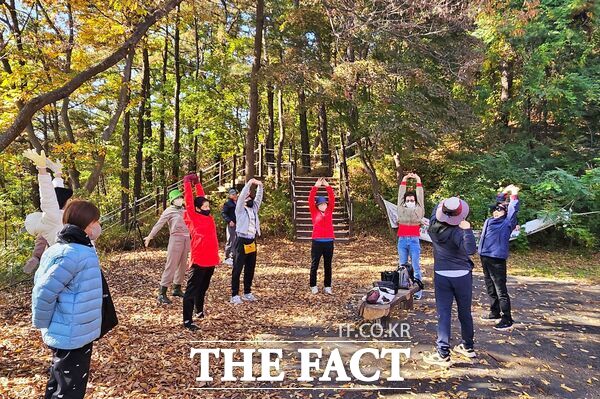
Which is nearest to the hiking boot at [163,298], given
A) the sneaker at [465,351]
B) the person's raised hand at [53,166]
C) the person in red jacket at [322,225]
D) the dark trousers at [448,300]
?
the person in red jacket at [322,225]

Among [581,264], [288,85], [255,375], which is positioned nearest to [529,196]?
[581,264]

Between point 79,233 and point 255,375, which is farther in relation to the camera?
point 255,375

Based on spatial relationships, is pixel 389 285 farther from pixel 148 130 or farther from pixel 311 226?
pixel 148 130

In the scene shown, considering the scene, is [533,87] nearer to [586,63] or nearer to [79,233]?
[586,63]

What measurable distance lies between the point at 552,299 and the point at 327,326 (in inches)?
170

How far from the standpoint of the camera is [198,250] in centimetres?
462

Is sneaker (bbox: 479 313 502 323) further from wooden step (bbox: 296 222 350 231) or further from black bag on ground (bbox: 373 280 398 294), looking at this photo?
wooden step (bbox: 296 222 350 231)

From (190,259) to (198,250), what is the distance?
0.74ft

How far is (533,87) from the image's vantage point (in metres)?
10.9

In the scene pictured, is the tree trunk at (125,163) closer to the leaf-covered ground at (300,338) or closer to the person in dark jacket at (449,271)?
the leaf-covered ground at (300,338)

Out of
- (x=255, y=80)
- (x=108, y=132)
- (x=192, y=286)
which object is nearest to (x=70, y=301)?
(x=192, y=286)

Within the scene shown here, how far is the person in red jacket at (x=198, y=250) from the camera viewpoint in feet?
15.1

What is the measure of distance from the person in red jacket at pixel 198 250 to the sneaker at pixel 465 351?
3.00 metres

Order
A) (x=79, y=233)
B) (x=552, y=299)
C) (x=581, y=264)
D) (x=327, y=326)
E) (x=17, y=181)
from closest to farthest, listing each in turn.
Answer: (x=79, y=233)
(x=327, y=326)
(x=552, y=299)
(x=581, y=264)
(x=17, y=181)
